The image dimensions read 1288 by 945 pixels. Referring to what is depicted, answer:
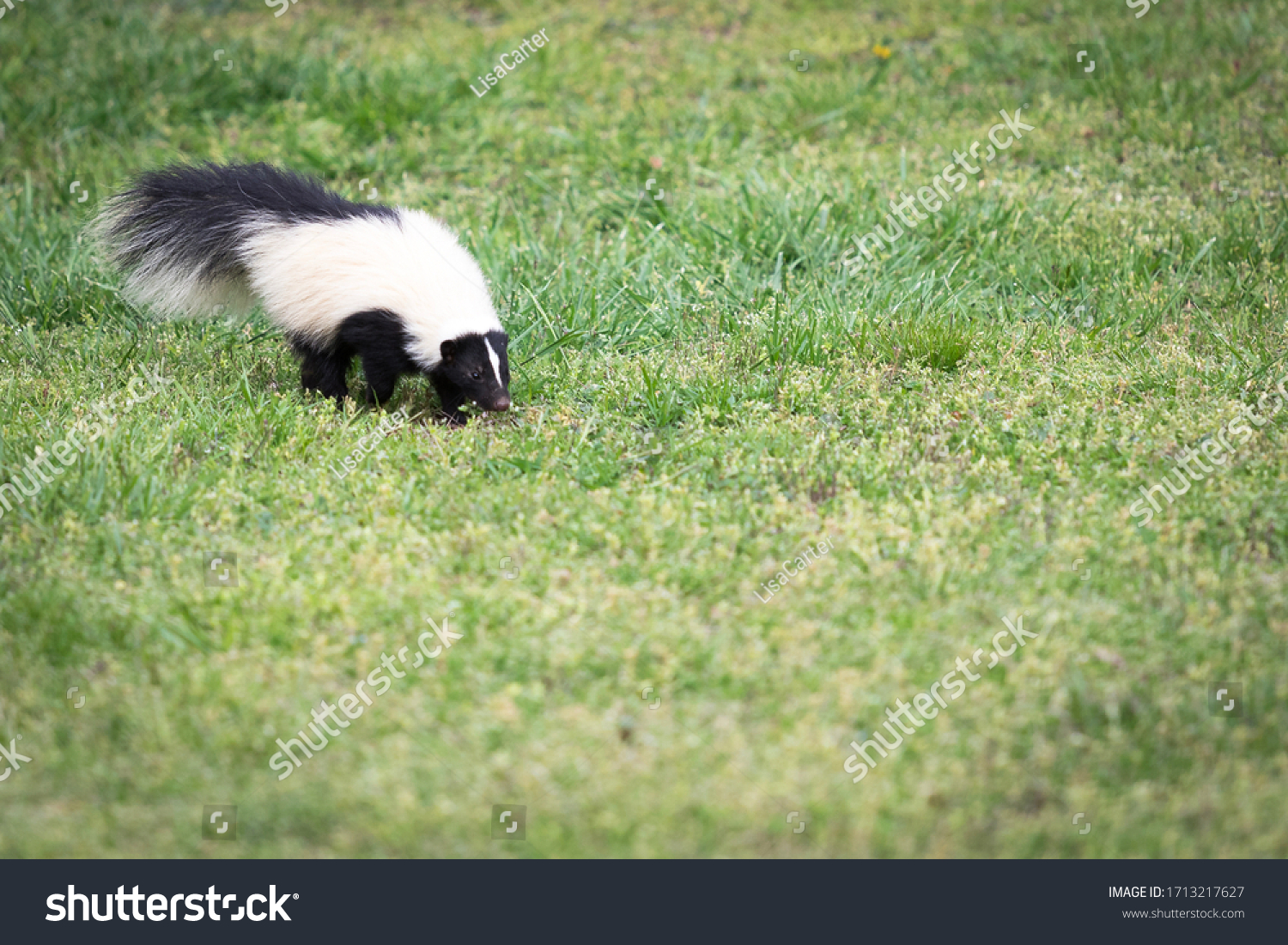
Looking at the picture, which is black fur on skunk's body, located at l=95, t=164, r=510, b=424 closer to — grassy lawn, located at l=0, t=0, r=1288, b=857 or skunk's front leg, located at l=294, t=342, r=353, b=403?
skunk's front leg, located at l=294, t=342, r=353, b=403

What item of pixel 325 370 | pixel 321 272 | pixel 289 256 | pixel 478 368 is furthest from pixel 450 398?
pixel 289 256

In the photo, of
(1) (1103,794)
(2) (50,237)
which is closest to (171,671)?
(1) (1103,794)

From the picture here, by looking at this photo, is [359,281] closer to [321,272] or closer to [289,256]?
[321,272]

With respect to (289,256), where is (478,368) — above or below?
below

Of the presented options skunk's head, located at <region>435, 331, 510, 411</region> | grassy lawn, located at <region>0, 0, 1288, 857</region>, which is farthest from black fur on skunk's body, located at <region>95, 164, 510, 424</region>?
grassy lawn, located at <region>0, 0, 1288, 857</region>

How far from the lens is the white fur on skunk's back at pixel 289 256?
4.89 meters

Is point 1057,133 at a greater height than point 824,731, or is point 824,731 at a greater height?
point 1057,133

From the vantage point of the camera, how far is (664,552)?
154 inches

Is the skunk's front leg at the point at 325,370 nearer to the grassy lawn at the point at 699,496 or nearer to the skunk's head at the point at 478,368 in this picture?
the grassy lawn at the point at 699,496

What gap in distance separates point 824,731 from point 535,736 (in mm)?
798

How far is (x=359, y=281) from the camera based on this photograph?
488cm

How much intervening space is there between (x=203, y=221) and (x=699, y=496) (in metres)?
2.64

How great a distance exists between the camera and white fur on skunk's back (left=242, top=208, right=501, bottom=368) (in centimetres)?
488
